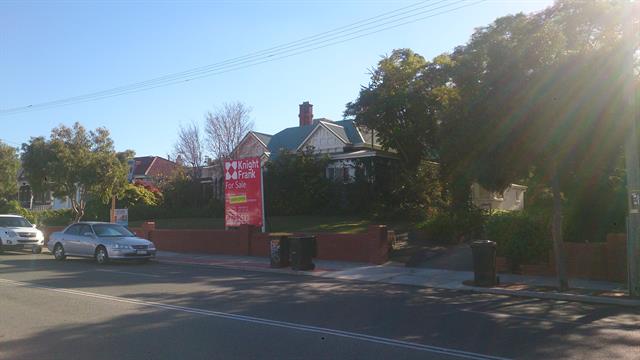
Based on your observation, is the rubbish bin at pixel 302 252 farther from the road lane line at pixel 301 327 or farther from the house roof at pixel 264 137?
the house roof at pixel 264 137

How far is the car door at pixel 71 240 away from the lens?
2091cm

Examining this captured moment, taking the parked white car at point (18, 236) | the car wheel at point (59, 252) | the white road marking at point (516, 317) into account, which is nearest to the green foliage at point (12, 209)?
the parked white car at point (18, 236)

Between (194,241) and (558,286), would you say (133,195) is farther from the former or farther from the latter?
(558,286)

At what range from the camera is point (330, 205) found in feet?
103

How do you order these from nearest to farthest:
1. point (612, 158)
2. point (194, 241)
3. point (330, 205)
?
point (612, 158) < point (194, 241) < point (330, 205)

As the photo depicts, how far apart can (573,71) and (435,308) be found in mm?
6066

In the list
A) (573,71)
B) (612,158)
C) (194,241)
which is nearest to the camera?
(573,71)

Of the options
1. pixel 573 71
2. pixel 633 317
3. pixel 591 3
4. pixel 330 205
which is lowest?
pixel 633 317

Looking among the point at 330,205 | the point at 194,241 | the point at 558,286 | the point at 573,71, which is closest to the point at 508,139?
the point at 573,71

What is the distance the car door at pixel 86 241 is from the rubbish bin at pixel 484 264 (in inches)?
526

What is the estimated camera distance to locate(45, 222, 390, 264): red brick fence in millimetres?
19656

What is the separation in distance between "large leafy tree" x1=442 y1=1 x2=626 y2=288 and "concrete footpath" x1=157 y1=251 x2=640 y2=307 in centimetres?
86

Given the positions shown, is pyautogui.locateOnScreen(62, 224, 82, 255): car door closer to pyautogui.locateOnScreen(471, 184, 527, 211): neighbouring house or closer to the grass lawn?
the grass lawn

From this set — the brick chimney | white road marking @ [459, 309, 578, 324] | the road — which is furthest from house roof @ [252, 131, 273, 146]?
white road marking @ [459, 309, 578, 324]
